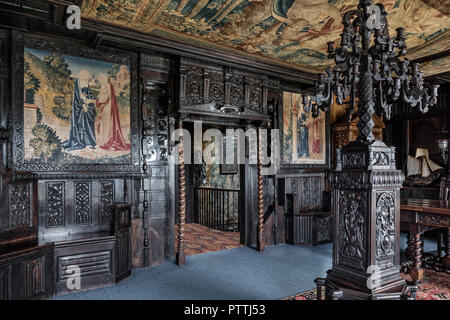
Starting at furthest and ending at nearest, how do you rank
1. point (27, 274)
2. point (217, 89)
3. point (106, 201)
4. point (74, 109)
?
1. point (217, 89)
2. point (106, 201)
3. point (74, 109)
4. point (27, 274)

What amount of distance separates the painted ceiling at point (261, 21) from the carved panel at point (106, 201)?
231 cm

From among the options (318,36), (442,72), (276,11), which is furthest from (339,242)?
(442,72)

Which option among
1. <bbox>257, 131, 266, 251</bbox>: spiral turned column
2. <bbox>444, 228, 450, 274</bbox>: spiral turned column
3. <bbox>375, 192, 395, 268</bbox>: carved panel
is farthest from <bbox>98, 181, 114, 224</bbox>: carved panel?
<bbox>444, 228, 450, 274</bbox>: spiral turned column

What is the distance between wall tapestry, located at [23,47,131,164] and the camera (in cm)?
397

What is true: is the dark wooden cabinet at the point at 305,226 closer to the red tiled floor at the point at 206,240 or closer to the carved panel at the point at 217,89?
the red tiled floor at the point at 206,240

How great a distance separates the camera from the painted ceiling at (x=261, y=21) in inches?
141

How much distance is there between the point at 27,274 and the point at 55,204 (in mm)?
1051

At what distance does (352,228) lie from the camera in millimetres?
2014

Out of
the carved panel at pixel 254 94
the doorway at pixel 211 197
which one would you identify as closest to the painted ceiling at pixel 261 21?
the carved panel at pixel 254 94

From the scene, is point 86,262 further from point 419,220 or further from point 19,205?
point 419,220

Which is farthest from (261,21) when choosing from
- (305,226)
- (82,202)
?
(305,226)

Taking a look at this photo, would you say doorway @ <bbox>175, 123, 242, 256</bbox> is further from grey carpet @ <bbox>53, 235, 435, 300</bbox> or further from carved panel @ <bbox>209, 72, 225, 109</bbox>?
carved panel @ <bbox>209, 72, 225, 109</bbox>

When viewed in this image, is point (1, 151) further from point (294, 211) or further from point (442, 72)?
point (442, 72)

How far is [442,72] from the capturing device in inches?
248
